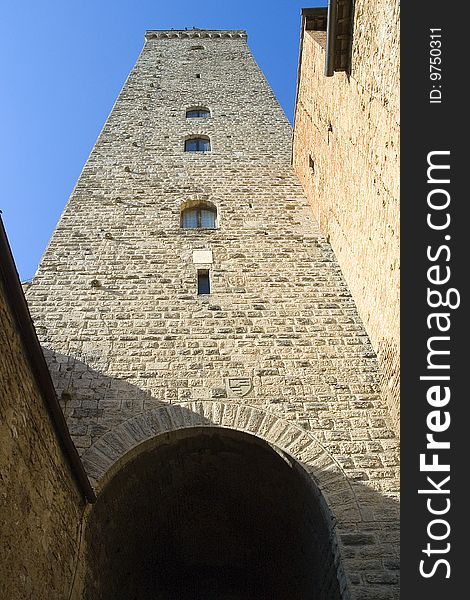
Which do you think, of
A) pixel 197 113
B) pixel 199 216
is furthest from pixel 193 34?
pixel 199 216

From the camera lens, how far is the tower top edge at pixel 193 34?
20.8 m

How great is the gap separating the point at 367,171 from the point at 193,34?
600 inches

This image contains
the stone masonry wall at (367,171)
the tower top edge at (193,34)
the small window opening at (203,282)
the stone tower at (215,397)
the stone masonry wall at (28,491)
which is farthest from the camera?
the tower top edge at (193,34)

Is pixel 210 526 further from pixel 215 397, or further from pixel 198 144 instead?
pixel 198 144

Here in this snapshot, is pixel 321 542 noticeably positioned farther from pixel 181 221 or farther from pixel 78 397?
pixel 181 221

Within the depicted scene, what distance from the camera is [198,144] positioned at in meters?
12.6

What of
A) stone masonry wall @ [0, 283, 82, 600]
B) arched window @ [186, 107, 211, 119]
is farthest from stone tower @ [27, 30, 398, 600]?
arched window @ [186, 107, 211, 119]

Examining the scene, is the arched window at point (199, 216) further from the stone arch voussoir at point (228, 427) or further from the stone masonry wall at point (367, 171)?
the stone arch voussoir at point (228, 427)

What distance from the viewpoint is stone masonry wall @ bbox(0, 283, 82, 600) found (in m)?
4.19

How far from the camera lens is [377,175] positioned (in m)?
7.15

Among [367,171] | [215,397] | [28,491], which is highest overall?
[367,171]

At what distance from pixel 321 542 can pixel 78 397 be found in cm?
268

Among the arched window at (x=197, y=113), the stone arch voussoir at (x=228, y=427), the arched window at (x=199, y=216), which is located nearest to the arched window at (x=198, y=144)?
the arched window at (x=197, y=113)

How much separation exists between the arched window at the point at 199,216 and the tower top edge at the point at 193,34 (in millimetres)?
12338
